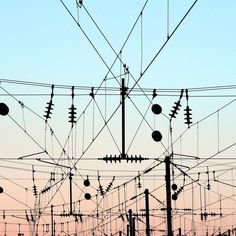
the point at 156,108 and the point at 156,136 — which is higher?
the point at 156,108

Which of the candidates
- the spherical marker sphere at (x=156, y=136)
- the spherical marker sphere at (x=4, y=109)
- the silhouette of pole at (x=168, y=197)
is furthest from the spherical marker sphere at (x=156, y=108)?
the silhouette of pole at (x=168, y=197)

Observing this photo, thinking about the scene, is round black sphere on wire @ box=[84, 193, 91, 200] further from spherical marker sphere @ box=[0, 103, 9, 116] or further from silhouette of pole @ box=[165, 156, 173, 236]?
spherical marker sphere @ box=[0, 103, 9, 116]

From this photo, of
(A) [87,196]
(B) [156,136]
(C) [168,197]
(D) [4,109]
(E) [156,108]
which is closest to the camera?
(D) [4,109]

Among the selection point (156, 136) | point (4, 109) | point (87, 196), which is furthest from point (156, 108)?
point (87, 196)

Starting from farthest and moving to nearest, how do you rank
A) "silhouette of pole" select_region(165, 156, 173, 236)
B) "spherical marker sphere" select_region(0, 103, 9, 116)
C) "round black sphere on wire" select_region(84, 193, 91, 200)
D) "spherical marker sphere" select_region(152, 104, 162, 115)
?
"round black sphere on wire" select_region(84, 193, 91, 200) < "silhouette of pole" select_region(165, 156, 173, 236) < "spherical marker sphere" select_region(152, 104, 162, 115) < "spherical marker sphere" select_region(0, 103, 9, 116)

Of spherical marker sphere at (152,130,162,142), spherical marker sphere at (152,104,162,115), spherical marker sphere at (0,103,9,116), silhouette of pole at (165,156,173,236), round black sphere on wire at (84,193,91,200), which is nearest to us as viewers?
spherical marker sphere at (0,103,9,116)

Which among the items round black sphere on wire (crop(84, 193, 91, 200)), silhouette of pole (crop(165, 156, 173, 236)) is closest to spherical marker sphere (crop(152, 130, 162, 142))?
silhouette of pole (crop(165, 156, 173, 236))

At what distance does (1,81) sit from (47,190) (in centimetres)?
1674

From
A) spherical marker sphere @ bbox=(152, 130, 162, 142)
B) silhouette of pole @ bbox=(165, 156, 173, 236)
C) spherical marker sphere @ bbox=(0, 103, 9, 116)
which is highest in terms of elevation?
spherical marker sphere @ bbox=(0, 103, 9, 116)

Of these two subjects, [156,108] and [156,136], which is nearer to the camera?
[156,108]

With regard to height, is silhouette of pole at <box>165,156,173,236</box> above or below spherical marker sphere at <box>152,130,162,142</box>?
below

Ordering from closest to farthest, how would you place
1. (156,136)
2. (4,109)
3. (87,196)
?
(4,109) < (156,136) < (87,196)

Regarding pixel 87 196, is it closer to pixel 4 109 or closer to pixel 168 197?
pixel 168 197

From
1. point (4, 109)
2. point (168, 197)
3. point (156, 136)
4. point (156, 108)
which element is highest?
point (156, 108)
